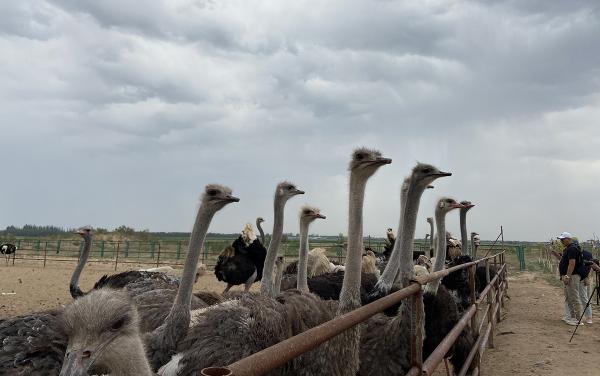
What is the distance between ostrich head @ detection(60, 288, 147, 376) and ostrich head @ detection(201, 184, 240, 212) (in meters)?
2.16

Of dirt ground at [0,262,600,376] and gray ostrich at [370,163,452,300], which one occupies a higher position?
gray ostrich at [370,163,452,300]

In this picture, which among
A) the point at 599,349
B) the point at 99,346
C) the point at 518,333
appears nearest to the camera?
the point at 99,346

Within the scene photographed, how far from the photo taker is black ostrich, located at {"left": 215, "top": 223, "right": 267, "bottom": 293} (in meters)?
9.95

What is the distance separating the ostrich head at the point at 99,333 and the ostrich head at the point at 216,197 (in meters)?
2.16

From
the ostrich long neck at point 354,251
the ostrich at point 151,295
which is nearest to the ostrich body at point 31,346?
the ostrich at point 151,295

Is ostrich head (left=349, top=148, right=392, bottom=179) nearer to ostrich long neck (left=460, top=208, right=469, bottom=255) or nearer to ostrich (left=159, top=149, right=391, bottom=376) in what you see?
ostrich (left=159, top=149, right=391, bottom=376)

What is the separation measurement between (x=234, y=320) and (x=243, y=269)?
7.18 meters

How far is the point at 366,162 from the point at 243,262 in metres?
6.65

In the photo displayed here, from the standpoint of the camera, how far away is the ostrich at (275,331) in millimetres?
2539

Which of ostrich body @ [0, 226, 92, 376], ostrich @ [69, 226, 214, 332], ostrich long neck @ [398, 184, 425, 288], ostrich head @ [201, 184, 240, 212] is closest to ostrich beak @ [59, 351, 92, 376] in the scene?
ostrich @ [69, 226, 214, 332]

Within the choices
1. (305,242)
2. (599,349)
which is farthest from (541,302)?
(305,242)

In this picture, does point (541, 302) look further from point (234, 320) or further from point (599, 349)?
point (234, 320)

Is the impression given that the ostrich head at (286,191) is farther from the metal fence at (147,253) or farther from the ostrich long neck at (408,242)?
the metal fence at (147,253)

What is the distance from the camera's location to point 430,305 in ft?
13.4
